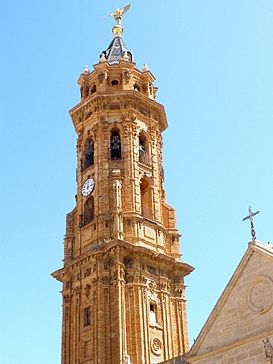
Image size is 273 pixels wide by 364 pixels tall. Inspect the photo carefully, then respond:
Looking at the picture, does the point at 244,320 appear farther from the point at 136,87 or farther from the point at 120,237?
the point at 136,87

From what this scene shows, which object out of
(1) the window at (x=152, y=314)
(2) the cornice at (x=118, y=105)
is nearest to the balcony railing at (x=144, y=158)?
(2) the cornice at (x=118, y=105)

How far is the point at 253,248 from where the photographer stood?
26.8m

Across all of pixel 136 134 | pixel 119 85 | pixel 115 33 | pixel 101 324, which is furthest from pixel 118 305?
pixel 115 33

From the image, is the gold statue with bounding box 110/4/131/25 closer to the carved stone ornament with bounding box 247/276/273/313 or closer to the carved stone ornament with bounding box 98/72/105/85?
the carved stone ornament with bounding box 98/72/105/85

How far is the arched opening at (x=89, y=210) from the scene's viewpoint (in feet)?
141

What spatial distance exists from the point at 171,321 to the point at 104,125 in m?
14.0

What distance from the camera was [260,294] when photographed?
2580cm

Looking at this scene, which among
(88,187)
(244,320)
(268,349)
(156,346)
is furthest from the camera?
(88,187)

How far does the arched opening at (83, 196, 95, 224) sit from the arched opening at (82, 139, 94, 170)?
2.70 metres

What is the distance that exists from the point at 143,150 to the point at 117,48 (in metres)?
10.5

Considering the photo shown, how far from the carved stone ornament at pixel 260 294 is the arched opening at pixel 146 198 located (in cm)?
1666

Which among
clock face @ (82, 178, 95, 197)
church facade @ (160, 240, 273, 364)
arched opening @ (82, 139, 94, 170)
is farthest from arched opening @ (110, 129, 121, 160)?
church facade @ (160, 240, 273, 364)

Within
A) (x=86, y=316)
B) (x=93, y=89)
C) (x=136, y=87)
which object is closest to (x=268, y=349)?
(x=86, y=316)

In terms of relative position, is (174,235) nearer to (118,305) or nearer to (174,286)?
(174,286)
